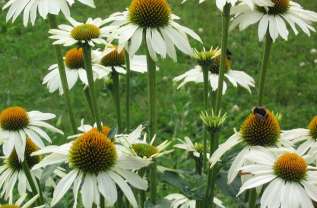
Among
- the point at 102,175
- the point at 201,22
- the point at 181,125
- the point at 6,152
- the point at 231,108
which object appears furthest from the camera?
the point at 201,22

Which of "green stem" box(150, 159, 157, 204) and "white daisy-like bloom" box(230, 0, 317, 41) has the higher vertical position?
"white daisy-like bloom" box(230, 0, 317, 41)

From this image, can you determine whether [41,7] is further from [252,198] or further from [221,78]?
[252,198]

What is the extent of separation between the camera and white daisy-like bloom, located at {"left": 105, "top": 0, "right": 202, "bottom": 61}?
52.5 inches

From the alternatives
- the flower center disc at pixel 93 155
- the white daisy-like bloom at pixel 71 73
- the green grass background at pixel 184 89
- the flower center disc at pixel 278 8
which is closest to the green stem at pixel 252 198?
the flower center disc at pixel 93 155

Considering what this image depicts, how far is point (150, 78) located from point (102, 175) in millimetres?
250

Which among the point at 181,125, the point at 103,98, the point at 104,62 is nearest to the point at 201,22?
the point at 103,98

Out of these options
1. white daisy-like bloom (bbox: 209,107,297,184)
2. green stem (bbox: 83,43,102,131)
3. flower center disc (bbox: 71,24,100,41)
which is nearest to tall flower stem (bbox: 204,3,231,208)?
white daisy-like bloom (bbox: 209,107,297,184)

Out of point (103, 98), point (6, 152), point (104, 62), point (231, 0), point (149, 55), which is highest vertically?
point (231, 0)

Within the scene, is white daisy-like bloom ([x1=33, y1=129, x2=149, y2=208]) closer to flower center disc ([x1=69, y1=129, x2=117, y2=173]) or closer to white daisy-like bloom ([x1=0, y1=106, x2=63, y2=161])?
flower center disc ([x1=69, y1=129, x2=117, y2=173])

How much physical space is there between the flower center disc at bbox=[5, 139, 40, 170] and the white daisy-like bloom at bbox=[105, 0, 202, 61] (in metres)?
0.39

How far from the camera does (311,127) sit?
4.89ft

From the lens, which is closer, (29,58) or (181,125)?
(181,125)

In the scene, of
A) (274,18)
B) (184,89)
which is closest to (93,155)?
(274,18)

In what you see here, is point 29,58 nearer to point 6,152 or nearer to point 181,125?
point 181,125
